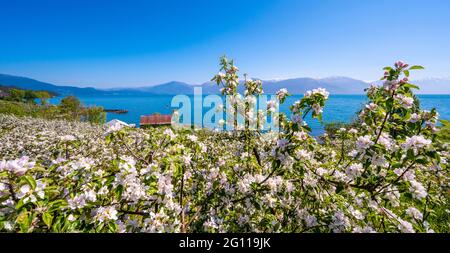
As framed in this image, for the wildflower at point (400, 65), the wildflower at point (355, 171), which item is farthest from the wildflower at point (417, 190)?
the wildflower at point (400, 65)

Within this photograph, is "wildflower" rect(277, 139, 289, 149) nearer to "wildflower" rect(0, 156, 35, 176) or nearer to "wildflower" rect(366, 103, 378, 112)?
"wildflower" rect(366, 103, 378, 112)

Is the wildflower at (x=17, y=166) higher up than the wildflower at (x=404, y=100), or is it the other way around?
the wildflower at (x=404, y=100)

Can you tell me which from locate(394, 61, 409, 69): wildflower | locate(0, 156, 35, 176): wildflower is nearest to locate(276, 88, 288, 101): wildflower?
locate(394, 61, 409, 69): wildflower

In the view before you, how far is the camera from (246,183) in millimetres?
3049

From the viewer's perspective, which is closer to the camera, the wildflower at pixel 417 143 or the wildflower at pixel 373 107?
the wildflower at pixel 417 143

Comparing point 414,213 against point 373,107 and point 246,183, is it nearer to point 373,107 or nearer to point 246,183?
point 373,107

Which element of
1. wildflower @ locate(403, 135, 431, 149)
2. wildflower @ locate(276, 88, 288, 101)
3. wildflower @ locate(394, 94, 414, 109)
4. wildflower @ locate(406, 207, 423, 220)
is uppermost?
wildflower @ locate(276, 88, 288, 101)

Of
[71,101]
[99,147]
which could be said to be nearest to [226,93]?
[99,147]

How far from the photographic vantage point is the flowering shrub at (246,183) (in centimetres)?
189

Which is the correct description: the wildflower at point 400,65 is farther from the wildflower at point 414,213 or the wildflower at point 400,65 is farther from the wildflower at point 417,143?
the wildflower at point 414,213

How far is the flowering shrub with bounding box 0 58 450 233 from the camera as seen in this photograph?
6.21ft

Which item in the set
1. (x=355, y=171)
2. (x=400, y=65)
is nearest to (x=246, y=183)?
(x=355, y=171)
